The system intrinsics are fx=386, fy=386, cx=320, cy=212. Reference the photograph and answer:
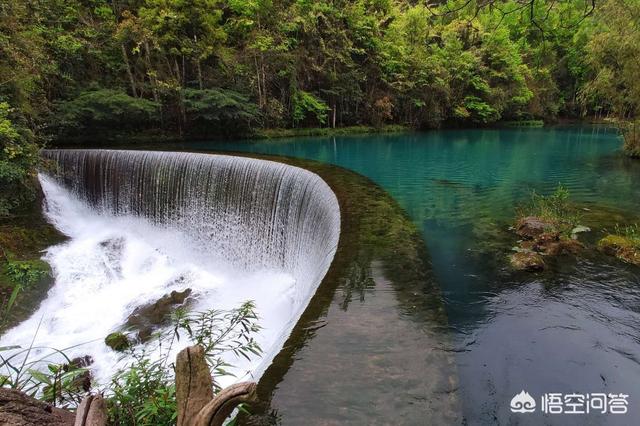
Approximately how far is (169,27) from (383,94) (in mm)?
12977

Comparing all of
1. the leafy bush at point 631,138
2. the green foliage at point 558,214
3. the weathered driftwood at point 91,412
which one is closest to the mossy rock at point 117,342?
the weathered driftwood at point 91,412

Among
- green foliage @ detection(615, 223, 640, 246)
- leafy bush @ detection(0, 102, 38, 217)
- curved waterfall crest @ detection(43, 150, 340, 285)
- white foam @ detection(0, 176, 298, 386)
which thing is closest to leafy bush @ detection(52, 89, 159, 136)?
curved waterfall crest @ detection(43, 150, 340, 285)

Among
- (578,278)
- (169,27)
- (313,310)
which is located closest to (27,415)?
(313,310)

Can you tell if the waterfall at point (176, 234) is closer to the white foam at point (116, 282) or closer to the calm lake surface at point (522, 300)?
the white foam at point (116, 282)

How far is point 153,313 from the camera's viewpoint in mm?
6730

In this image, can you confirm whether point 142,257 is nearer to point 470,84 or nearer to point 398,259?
point 398,259

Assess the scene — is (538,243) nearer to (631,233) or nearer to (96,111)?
(631,233)

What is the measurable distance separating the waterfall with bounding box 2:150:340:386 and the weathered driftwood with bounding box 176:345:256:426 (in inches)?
144

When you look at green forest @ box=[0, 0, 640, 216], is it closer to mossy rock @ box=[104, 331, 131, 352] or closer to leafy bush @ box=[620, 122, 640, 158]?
leafy bush @ box=[620, 122, 640, 158]

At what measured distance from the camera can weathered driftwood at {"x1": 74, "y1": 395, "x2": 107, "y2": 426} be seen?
1223 mm

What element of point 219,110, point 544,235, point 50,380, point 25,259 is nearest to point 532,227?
point 544,235

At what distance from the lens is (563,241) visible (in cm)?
549

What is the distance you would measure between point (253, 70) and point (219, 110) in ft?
11.6

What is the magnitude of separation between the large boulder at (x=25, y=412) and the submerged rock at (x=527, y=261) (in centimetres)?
501
